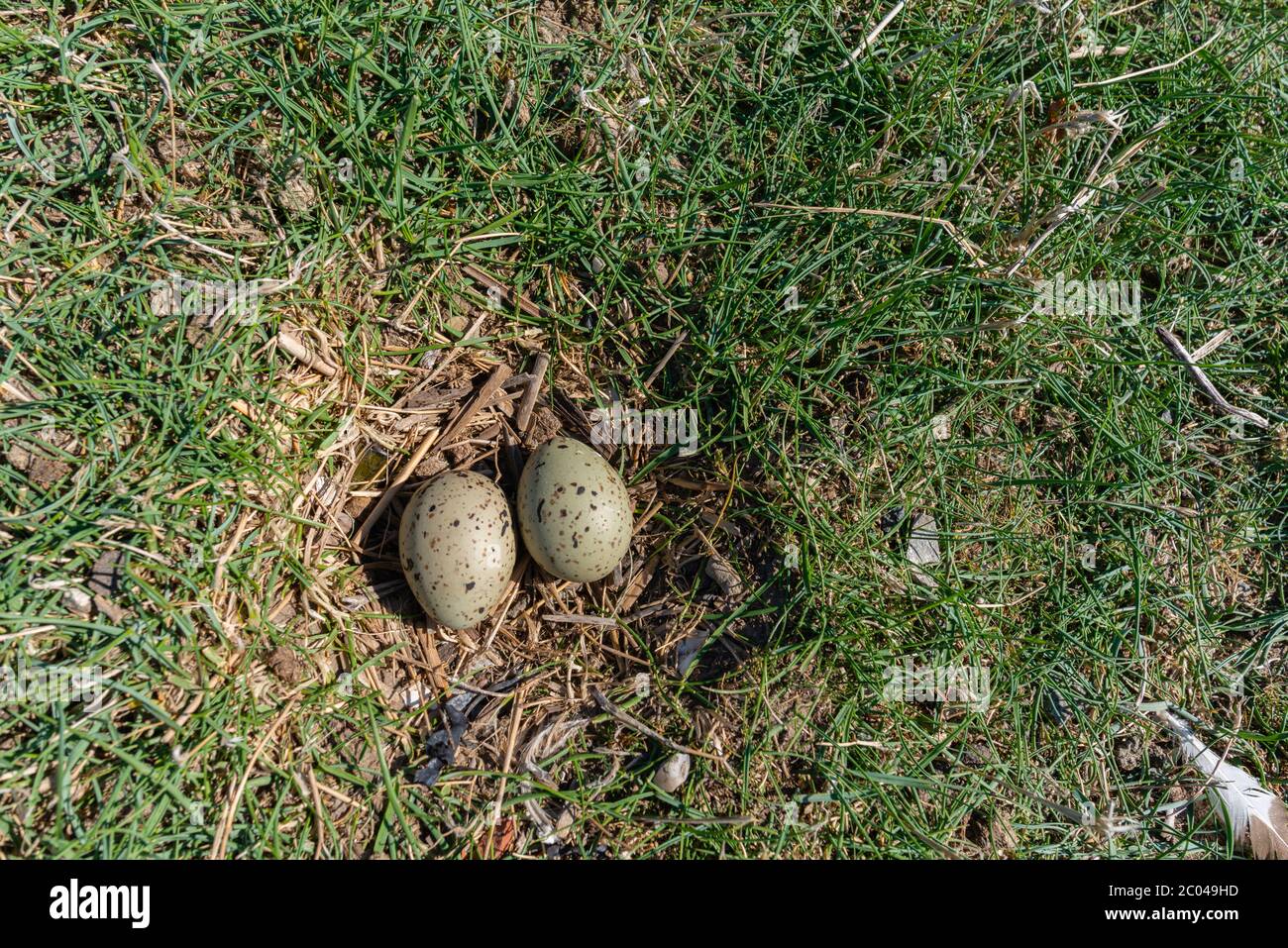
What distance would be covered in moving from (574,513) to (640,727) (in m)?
0.72

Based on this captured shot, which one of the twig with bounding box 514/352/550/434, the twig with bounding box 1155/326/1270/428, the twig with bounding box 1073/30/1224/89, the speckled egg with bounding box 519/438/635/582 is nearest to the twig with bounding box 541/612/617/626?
the speckled egg with bounding box 519/438/635/582

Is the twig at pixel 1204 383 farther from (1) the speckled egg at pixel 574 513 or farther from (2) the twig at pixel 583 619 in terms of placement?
(2) the twig at pixel 583 619

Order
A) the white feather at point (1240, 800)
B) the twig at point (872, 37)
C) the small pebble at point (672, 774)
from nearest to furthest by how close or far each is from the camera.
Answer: the small pebble at point (672, 774) < the white feather at point (1240, 800) < the twig at point (872, 37)

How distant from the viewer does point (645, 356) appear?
253 cm

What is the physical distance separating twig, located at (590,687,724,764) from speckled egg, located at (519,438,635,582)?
0.40m

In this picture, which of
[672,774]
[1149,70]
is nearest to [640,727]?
[672,774]

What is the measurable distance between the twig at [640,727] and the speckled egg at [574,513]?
398 millimetres

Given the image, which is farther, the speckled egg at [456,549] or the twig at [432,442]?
the twig at [432,442]

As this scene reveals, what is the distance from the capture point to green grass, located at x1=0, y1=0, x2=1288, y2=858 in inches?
84.4

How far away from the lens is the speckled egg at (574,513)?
2.17 meters

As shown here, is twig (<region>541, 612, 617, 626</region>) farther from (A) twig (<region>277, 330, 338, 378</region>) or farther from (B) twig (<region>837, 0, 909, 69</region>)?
(B) twig (<region>837, 0, 909, 69</region>)

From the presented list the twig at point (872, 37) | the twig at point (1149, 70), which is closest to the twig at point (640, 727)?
the twig at point (872, 37)
